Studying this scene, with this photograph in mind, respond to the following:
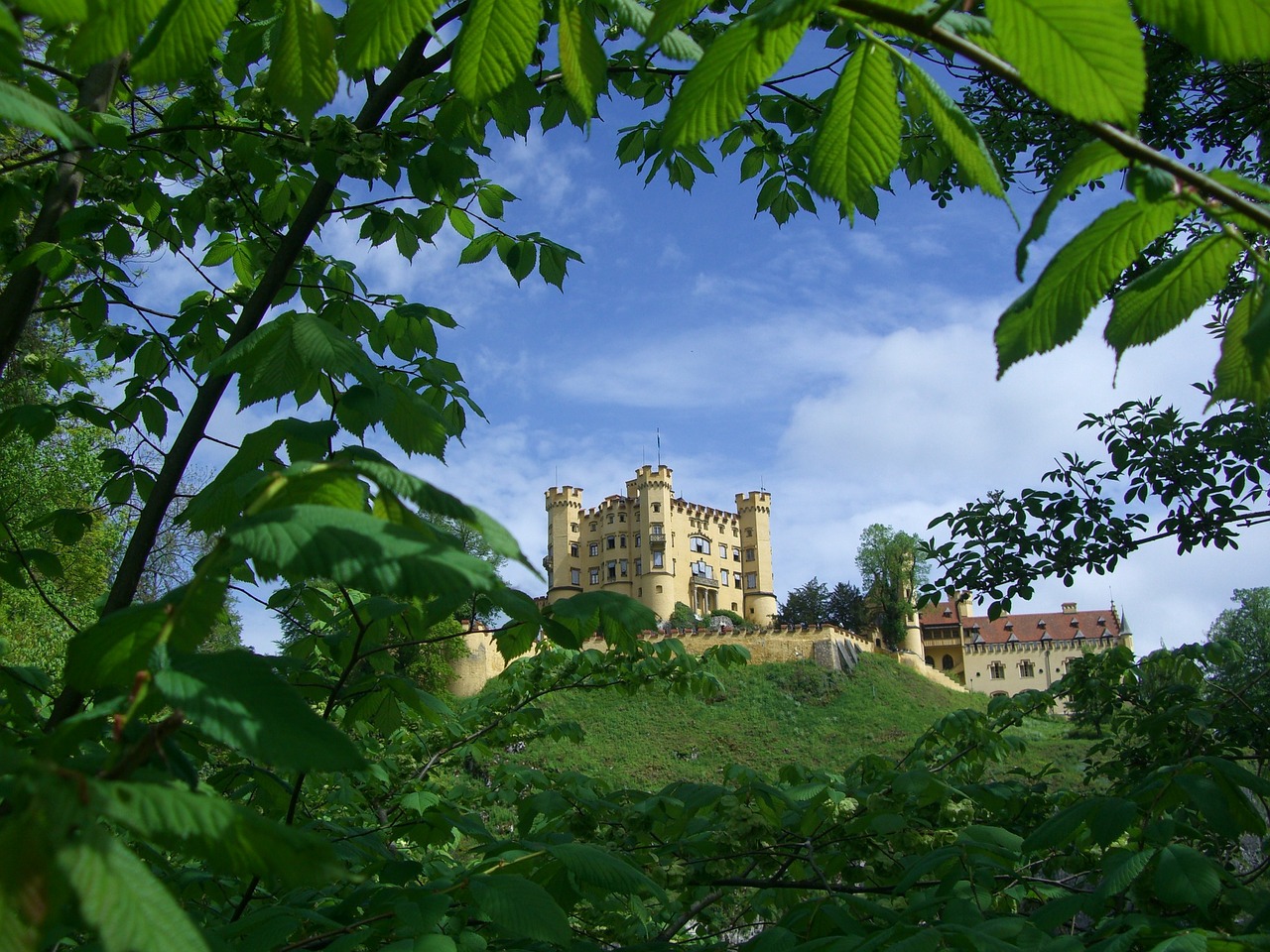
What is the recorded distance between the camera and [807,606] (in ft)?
181

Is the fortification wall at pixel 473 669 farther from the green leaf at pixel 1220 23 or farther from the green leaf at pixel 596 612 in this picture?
the green leaf at pixel 1220 23

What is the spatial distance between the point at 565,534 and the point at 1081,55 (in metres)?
55.3

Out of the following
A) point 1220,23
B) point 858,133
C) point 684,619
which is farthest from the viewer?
point 684,619

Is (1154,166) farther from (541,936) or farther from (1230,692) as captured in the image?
(1230,692)

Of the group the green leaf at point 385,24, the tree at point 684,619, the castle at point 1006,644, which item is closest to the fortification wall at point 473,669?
the castle at point 1006,644

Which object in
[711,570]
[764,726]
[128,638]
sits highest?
[711,570]

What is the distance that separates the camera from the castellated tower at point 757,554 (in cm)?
5634

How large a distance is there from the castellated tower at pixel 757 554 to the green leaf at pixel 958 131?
55.6m

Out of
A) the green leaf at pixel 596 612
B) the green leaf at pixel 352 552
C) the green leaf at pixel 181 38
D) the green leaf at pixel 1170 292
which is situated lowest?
the green leaf at pixel 352 552

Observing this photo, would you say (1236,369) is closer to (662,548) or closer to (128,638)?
(128,638)

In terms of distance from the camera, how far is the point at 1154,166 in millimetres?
690

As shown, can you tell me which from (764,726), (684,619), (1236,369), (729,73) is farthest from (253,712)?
(764,726)

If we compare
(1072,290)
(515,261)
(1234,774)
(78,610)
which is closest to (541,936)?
(1072,290)

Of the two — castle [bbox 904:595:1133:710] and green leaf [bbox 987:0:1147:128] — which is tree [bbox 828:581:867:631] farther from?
green leaf [bbox 987:0:1147:128]
